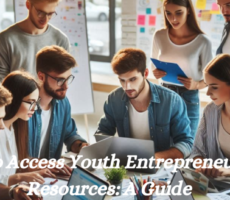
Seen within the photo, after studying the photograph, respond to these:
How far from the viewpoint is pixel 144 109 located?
2500mm

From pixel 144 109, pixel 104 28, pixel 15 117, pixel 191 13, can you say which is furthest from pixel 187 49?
pixel 104 28

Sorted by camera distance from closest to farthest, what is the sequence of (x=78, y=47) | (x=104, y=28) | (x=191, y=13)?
1. (x=191, y=13)
2. (x=78, y=47)
3. (x=104, y=28)

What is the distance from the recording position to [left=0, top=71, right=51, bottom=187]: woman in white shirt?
2.03 metres

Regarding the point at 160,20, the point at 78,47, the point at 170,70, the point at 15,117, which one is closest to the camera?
the point at 15,117

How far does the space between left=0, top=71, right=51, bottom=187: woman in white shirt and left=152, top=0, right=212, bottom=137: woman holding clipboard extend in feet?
3.72

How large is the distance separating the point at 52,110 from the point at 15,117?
382 mm

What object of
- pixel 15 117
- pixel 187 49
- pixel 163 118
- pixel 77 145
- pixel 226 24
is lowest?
pixel 77 145

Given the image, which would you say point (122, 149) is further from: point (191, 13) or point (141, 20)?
point (141, 20)

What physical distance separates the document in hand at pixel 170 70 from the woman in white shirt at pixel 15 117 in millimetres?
985

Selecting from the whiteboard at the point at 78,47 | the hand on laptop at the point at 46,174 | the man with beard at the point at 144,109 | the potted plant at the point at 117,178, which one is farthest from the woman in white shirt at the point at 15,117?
the whiteboard at the point at 78,47

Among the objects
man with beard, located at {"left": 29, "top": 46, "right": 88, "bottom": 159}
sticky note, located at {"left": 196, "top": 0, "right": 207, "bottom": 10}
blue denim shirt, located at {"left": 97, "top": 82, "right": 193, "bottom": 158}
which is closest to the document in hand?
blue denim shirt, located at {"left": 97, "top": 82, "right": 193, "bottom": 158}

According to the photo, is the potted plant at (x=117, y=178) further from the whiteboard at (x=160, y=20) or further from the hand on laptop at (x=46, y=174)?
the whiteboard at (x=160, y=20)

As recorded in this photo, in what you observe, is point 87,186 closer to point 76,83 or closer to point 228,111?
point 228,111

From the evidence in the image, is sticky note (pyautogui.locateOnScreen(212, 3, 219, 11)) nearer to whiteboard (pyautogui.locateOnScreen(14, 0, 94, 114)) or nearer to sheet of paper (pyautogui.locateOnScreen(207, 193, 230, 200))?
whiteboard (pyautogui.locateOnScreen(14, 0, 94, 114))
